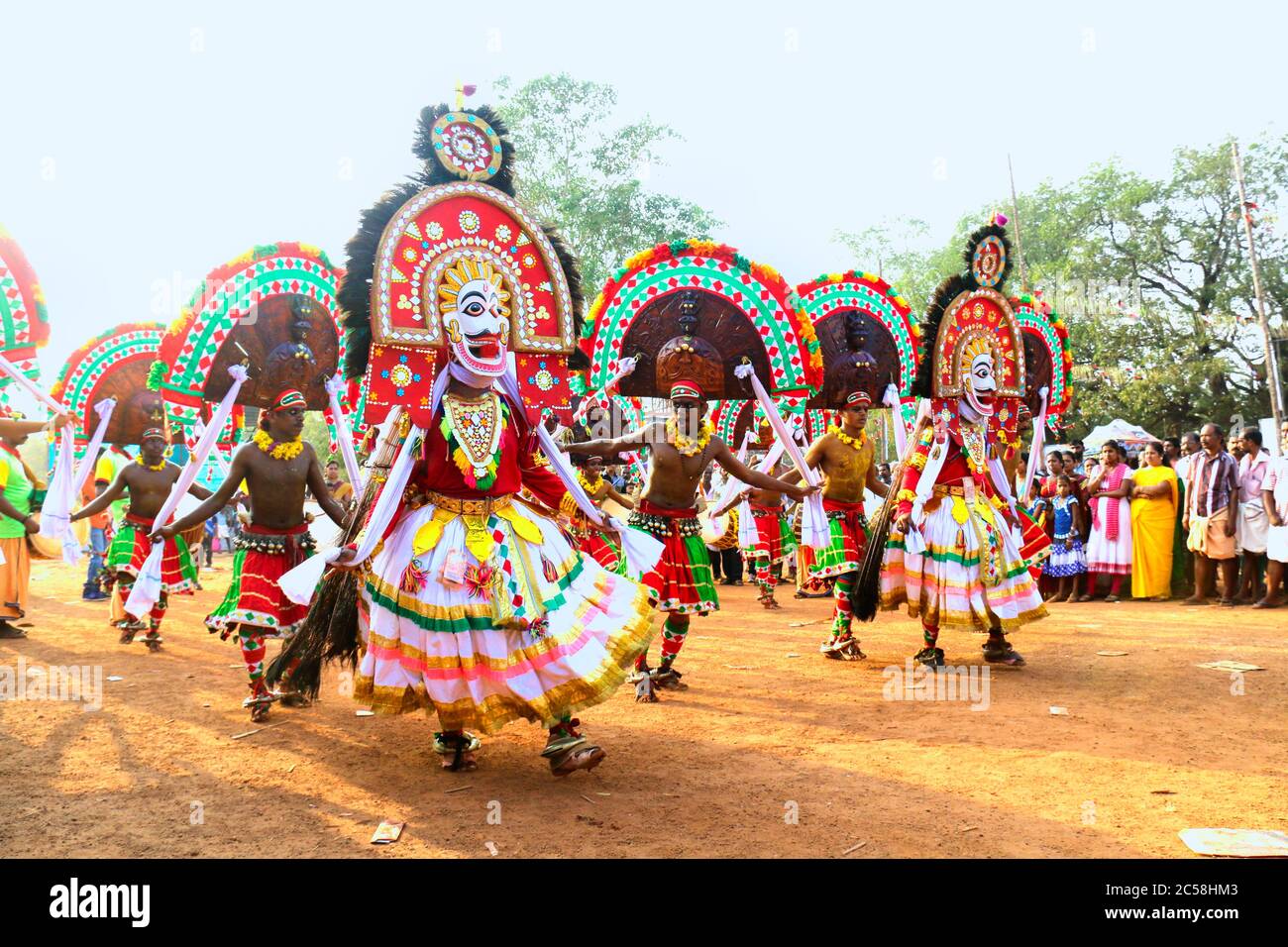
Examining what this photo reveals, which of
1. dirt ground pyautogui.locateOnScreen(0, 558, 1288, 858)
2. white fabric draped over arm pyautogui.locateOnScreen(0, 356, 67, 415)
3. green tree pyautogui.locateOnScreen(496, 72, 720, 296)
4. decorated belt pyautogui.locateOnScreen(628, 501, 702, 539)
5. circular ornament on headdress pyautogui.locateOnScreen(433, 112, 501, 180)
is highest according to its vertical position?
green tree pyautogui.locateOnScreen(496, 72, 720, 296)

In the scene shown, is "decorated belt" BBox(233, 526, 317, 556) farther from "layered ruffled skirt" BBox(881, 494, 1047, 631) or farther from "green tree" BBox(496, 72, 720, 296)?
"green tree" BBox(496, 72, 720, 296)

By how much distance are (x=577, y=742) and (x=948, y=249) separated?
36.6m

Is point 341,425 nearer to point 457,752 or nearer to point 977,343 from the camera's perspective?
point 457,752

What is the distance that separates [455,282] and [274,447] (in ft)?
7.97

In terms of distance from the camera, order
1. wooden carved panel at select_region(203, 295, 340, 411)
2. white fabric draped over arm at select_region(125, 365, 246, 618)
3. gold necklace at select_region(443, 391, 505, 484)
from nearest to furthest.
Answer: gold necklace at select_region(443, 391, 505, 484) < white fabric draped over arm at select_region(125, 365, 246, 618) < wooden carved panel at select_region(203, 295, 340, 411)

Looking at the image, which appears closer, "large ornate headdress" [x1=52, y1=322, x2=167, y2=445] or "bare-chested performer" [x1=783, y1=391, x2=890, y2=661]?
"bare-chested performer" [x1=783, y1=391, x2=890, y2=661]

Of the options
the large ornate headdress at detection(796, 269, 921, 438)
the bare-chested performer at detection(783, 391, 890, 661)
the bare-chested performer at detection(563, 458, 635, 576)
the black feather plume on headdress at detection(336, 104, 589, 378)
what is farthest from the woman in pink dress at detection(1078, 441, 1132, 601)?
the black feather plume on headdress at detection(336, 104, 589, 378)

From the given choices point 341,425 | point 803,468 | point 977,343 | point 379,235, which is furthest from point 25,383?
point 977,343

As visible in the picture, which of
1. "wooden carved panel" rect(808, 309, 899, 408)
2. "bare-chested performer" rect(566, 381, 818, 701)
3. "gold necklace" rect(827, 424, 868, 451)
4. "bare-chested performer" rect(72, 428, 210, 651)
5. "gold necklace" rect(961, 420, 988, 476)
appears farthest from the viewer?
"bare-chested performer" rect(72, 428, 210, 651)

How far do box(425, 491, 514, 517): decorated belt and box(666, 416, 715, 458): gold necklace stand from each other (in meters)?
2.23

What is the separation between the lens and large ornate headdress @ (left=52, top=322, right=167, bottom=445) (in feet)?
33.0

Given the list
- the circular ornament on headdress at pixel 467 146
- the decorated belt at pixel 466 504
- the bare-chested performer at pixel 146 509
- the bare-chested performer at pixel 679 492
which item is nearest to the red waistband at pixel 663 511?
the bare-chested performer at pixel 679 492

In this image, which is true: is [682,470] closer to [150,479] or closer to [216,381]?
[216,381]

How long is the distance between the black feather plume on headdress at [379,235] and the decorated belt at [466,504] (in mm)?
757
